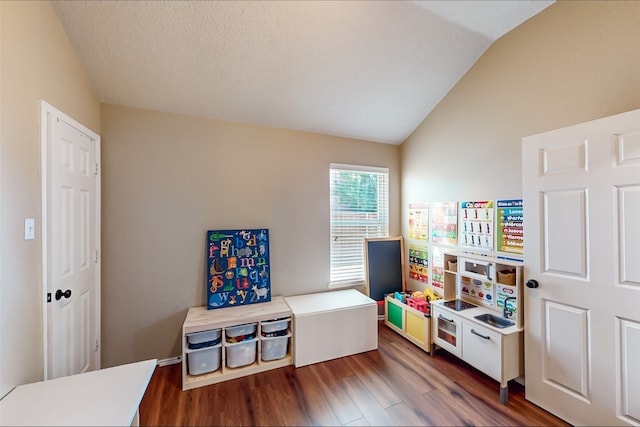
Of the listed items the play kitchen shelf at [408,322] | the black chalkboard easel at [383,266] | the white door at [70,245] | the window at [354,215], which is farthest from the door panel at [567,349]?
the white door at [70,245]

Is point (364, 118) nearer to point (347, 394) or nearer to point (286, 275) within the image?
point (286, 275)

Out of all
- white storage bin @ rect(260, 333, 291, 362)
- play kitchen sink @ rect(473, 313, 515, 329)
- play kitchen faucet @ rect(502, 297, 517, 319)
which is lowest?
white storage bin @ rect(260, 333, 291, 362)

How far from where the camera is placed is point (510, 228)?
208 centimetres

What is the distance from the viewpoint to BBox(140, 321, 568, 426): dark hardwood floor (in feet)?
5.45

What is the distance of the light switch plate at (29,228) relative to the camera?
1276 mm

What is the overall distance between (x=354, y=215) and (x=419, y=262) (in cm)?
99

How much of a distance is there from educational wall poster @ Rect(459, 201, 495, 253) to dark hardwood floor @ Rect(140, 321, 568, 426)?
110 centimetres

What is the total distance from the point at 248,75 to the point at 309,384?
2657 mm

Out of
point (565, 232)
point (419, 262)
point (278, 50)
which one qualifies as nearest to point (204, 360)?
point (419, 262)

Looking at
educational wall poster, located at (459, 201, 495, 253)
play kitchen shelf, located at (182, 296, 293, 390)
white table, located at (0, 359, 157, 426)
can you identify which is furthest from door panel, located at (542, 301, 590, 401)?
white table, located at (0, 359, 157, 426)

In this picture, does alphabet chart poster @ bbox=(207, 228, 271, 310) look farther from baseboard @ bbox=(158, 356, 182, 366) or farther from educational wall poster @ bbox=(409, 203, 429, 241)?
educational wall poster @ bbox=(409, 203, 429, 241)

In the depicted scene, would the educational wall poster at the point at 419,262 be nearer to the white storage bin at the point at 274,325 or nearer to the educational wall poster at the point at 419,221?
the educational wall poster at the point at 419,221

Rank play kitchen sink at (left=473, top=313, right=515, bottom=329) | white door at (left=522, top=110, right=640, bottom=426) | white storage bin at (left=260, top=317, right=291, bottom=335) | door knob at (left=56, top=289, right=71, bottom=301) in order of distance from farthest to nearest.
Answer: white storage bin at (left=260, top=317, right=291, bottom=335) → play kitchen sink at (left=473, top=313, right=515, bottom=329) → door knob at (left=56, top=289, right=71, bottom=301) → white door at (left=522, top=110, right=640, bottom=426)

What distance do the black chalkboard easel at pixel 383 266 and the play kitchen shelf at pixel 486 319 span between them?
768 millimetres
